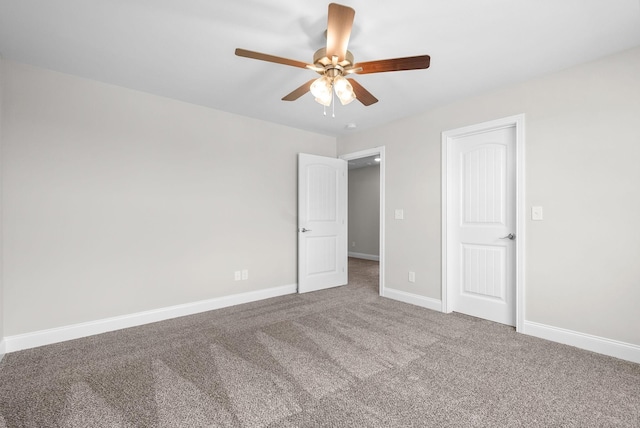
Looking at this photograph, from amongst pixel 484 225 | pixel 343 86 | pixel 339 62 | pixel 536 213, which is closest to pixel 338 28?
pixel 339 62

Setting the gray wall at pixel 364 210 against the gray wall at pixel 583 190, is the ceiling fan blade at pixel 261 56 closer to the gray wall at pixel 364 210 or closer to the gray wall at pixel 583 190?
the gray wall at pixel 583 190

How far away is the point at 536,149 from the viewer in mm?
2801

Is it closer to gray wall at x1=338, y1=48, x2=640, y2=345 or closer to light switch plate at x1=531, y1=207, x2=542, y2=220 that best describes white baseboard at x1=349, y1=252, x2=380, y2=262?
gray wall at x1=338, y1=48, x2=640, y2=345

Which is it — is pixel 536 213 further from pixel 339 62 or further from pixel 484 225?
pixel 339 62

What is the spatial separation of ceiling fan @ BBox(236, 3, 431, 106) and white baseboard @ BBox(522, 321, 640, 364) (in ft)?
8.36

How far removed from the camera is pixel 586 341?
2.51m

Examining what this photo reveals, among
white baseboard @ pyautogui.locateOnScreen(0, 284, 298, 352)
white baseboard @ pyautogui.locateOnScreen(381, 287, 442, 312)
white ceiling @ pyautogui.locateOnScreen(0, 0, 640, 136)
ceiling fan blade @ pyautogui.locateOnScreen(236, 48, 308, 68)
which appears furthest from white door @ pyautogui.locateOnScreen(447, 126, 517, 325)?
white baseboard @ pyautogui.locateOnScreen(0, 284, 298, 352)

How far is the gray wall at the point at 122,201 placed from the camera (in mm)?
2570

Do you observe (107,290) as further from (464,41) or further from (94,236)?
(464,41)

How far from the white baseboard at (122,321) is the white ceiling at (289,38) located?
7.57 ft

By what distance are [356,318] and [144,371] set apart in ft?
6.52

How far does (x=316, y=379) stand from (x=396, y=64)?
213cm

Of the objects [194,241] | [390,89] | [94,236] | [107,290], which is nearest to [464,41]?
[390,89]

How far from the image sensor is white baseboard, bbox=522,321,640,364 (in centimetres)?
231
